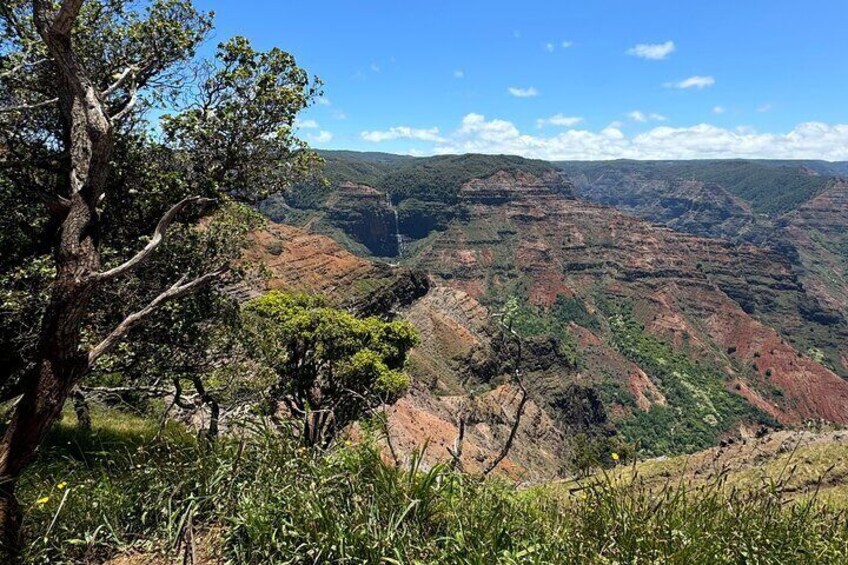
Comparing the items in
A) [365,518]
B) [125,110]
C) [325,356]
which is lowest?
[325,356]

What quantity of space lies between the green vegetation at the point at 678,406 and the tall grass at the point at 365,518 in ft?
370

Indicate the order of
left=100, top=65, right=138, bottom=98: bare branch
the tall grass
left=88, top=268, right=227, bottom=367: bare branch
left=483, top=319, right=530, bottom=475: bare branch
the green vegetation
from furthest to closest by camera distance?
the green vegetation < left=100, top=65, right=138, bottom=98: bare branch < left=483, top=319, right=530, bottom=475: bare branch < left=88, top=268, right=227, bottom=367: bare branch < the tall grass

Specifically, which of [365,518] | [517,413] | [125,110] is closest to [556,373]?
[517,413]

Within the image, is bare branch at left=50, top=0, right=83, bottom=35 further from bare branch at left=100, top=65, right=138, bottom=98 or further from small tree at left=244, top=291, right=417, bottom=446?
small tree at left=244, top=291, right=417, bottom=446

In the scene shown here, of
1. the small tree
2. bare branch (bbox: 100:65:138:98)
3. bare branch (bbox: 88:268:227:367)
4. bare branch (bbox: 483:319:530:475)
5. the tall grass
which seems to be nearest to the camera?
the tall grass

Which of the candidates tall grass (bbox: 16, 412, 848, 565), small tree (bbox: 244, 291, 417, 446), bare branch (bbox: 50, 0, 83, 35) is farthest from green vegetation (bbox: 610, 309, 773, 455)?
bare branch (bbox: 50, 0, 83, 35)

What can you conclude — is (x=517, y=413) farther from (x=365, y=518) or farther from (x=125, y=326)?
(x=125, y=326)

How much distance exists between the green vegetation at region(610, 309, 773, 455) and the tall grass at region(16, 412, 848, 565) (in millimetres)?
112635

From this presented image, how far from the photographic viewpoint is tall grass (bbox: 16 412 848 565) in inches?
166

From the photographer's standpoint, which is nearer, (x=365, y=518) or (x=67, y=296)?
(x=365, y=518)

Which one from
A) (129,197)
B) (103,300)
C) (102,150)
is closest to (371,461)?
(102,150)

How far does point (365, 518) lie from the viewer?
14.5ft

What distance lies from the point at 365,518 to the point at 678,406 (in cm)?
16316

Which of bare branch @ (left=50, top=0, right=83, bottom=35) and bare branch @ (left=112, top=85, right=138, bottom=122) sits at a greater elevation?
bare branch @ (left=50, top=0, right=83, bottom=35)
